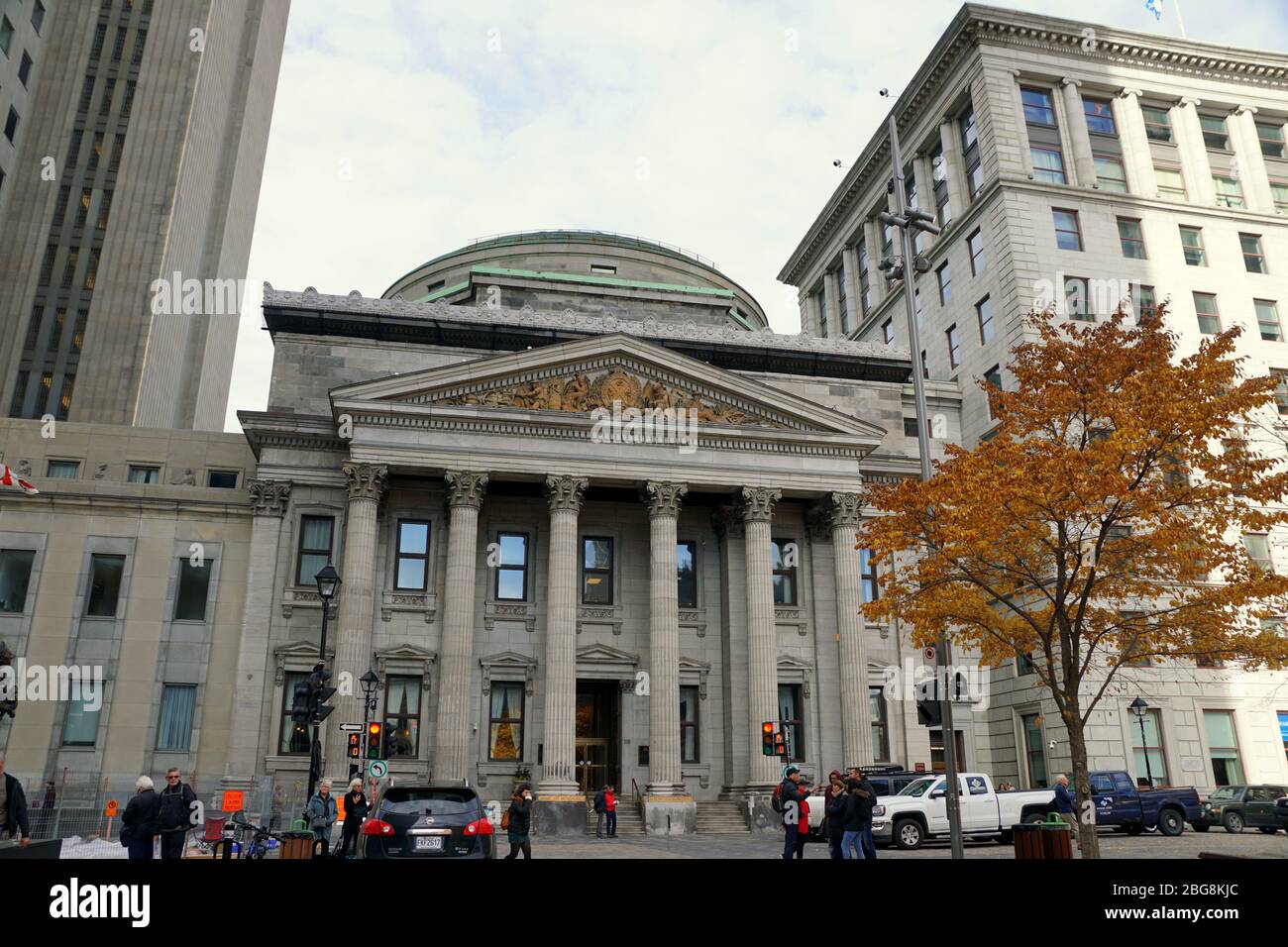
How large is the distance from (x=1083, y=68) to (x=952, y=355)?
53.0 ft

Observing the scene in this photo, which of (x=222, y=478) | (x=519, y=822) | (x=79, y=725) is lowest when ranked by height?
(x=519, y=822)

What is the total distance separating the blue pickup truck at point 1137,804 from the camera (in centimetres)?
2942

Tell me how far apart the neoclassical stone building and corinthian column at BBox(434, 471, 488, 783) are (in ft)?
0.27

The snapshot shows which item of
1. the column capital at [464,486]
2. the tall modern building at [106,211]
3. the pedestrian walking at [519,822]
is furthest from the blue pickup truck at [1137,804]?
the tall modern building at [106,211]

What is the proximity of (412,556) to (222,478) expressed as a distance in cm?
907

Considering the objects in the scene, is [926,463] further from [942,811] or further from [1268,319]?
[1268,319]

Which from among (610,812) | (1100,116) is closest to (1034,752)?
(610,812)

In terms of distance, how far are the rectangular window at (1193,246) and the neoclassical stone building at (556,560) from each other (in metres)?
20.9

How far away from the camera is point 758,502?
37.4 metres

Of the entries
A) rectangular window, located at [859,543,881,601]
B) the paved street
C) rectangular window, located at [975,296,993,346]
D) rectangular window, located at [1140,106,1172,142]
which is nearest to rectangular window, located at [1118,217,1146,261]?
rectangular window, located at [1140,106,1172,142]

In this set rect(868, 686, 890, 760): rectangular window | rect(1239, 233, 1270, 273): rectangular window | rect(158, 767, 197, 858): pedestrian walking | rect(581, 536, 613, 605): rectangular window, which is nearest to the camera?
rect(158, 767, 197, 858): pedestrian walking

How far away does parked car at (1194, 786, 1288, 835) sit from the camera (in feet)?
105

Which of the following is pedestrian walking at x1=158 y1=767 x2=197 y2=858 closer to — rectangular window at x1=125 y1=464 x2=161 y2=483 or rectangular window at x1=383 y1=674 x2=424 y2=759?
rectangular window at x1=383 y1=674 x2=424 y2=759
